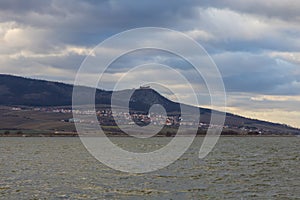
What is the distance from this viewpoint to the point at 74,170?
265 ft

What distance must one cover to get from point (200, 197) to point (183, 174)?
76.0 ft

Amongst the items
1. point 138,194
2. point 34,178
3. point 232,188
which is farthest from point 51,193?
point 232,188

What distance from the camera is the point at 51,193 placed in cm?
5409

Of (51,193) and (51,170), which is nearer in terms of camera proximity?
(51,193)

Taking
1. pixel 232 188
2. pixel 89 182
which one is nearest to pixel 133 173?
pixel 89 182

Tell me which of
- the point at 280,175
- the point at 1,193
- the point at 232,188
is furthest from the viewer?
the point at 280,175

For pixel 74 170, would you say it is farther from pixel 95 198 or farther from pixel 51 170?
pixel 95 198

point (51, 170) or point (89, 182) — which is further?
point (51, 170)

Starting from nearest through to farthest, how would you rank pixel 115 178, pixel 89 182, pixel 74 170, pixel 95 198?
1. pixel 95 198
2. pixel 89 182
3. pixel 115 178
4. pixel 74 170

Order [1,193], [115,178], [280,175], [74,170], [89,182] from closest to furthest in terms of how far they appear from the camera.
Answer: [1,193]
[89,182]
[115,178]
[280,175]
[74,170]

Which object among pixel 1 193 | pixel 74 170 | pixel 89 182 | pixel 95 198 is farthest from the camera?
pixel 74 170

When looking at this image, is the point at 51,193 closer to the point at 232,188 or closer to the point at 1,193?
the point at 1,193

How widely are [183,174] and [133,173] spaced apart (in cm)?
745

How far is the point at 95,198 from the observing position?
50.9 metres
